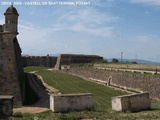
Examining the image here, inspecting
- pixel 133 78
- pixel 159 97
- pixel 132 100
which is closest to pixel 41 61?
pixel 133 78

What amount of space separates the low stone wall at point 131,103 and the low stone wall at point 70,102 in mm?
1195

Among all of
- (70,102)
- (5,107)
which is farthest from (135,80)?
(5,107)

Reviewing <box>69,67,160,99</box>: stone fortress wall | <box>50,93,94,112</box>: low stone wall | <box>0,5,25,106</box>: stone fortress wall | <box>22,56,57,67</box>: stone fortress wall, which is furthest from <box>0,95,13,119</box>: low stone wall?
<box>22,56,57,67</box>: stone fortress wall

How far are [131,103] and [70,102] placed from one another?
112 inches

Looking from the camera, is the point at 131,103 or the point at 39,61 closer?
the point at 131,103

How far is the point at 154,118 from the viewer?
11156mm

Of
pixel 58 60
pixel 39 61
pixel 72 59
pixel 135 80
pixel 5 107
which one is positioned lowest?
pixel 135 80

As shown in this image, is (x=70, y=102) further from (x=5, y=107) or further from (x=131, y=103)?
(x=131, y=103)

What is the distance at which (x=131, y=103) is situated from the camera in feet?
43.1

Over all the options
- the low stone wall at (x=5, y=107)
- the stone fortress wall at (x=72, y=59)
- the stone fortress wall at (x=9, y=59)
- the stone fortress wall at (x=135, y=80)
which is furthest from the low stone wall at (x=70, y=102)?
the stone fortress wall at (x=72, y=59)

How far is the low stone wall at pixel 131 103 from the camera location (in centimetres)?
1281

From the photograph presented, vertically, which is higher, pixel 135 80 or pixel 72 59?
pixel 72 59

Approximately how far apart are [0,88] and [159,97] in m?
11.7

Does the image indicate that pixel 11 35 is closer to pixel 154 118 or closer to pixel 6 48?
pixel 6 48
